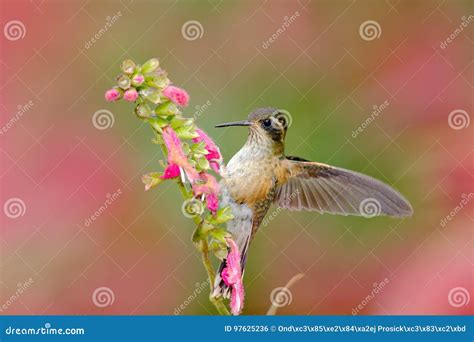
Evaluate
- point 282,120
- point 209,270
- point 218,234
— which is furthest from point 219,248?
point 282,120

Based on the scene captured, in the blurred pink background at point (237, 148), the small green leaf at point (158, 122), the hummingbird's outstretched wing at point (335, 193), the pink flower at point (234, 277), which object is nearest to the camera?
the small green leaf at point (158, 122)

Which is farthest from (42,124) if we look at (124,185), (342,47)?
(342,47)

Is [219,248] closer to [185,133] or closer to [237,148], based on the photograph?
[185,133]

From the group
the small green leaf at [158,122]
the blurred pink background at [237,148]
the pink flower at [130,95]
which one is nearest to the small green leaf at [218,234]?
the small green leaf at [158,122]

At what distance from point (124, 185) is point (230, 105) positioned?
2.65 ft

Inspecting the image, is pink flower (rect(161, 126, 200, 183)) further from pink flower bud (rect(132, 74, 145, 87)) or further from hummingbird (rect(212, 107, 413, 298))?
hummingbird (rect(212, 107, 413, 298))

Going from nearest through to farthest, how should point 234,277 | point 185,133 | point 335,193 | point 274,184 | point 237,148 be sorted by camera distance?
point 185,133 < point 234,277 < point 335,193 < point 274,184 < point 237,148

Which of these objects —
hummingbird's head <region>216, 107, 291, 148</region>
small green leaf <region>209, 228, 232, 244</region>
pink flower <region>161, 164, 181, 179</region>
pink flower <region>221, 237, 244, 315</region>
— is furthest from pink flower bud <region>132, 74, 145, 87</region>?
hummingbird's head <region>216, 107, 291, 148</region>

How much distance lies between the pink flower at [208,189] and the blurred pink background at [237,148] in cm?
170

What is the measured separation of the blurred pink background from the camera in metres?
4.24

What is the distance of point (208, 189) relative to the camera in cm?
245

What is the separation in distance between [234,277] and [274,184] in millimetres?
924

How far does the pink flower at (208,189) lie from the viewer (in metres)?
2.43

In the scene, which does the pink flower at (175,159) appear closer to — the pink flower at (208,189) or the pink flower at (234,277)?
the pink flower at (208,189)
